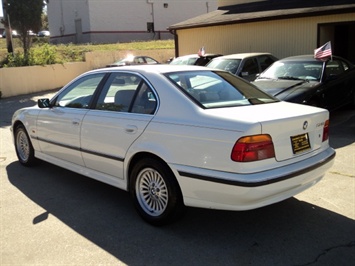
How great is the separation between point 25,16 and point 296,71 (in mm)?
16743

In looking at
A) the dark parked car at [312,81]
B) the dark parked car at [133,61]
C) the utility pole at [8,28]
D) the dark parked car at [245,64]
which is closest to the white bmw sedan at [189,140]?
the dark parked car at [312,81]

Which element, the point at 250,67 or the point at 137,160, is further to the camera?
the point at 250,67

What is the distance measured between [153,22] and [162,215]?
3883cm

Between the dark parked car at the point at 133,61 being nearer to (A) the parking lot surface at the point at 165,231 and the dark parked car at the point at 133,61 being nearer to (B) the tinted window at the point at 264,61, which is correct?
(B) the tinted window at the point at 264,61

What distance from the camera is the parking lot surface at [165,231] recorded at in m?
3.38

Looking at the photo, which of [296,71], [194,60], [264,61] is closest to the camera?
[296,71]

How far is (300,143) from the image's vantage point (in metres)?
3.71

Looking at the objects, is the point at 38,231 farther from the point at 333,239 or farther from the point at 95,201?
the point at 333,239

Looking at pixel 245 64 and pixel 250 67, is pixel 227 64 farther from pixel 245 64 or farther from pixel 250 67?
pixel 250 67

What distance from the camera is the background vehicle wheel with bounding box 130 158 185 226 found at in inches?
148

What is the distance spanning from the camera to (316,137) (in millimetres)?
3922

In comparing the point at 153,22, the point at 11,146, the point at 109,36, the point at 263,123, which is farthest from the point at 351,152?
the point at 153,22

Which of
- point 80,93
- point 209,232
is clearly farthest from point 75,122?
point 209,232

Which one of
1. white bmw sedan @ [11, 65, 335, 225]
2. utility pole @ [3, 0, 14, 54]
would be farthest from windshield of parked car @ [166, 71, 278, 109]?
utility pole @ [3, 0, 14, 54]
